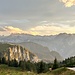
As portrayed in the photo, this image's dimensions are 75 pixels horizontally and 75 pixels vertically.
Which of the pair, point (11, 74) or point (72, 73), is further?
point (72, 73)

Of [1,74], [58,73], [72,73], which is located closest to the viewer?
[1,74]

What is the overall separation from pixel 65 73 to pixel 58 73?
11.1 feet

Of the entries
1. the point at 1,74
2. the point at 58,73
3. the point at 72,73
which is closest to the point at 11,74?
the point at 1,74

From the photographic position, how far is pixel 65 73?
5619 cm

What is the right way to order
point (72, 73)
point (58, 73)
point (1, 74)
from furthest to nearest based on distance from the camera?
point (58, 73), point (72, 73), point (1, 74)

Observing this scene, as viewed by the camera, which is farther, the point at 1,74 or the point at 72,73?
the point at 72,73

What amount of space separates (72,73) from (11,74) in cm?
1957

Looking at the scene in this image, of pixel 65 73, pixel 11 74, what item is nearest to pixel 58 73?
pixel 65 73

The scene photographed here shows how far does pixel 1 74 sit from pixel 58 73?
2424 cm

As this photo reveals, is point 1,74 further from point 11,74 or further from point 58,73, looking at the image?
point 58,73

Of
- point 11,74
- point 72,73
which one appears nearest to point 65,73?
point 72,73

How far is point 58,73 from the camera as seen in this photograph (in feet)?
194

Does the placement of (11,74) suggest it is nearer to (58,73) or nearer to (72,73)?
(72,73)

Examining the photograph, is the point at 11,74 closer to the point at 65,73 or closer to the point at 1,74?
the point at 1,74
